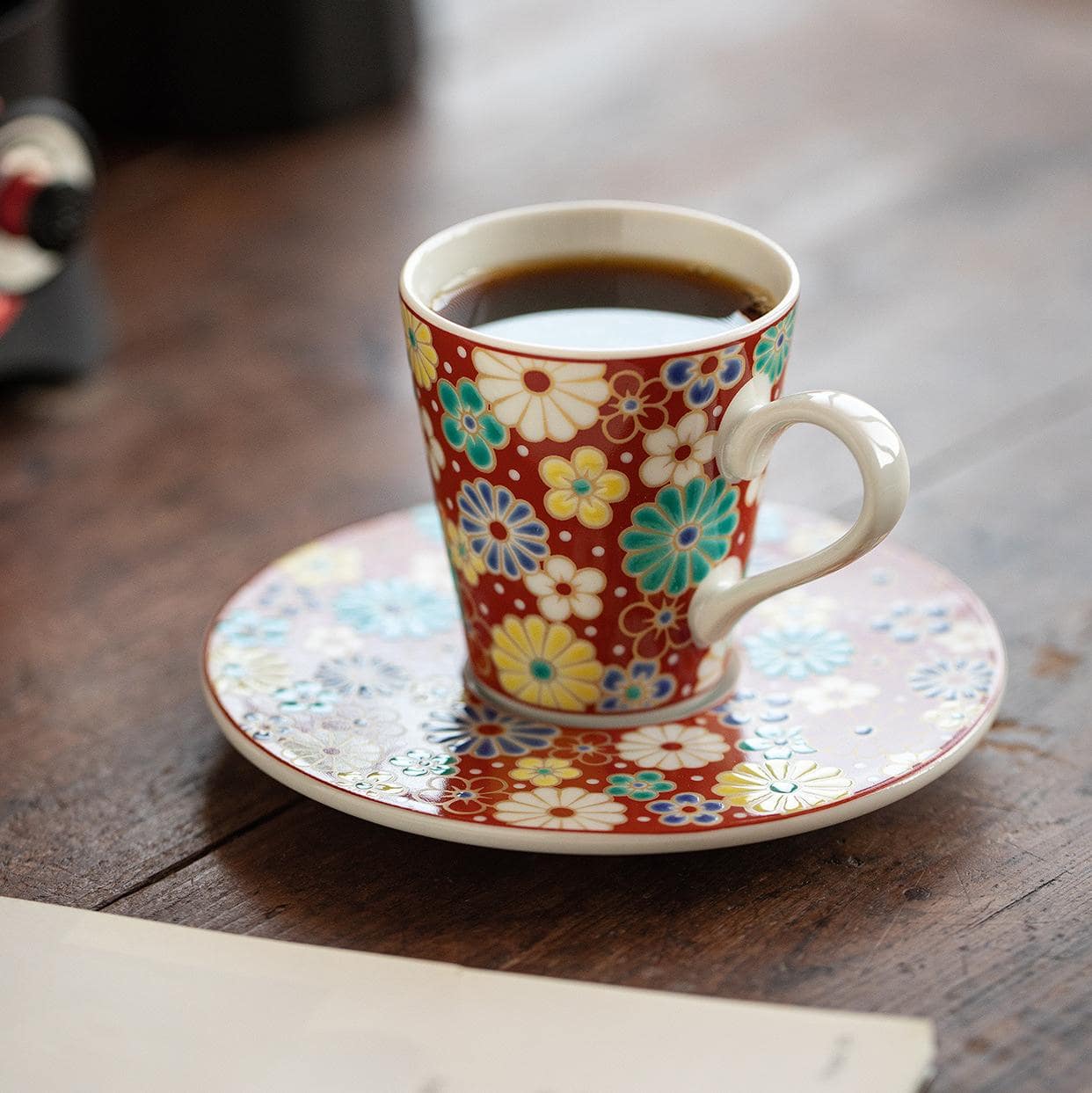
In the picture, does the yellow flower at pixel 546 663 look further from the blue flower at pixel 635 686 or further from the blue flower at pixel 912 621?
the blue flower at pixel 912 621

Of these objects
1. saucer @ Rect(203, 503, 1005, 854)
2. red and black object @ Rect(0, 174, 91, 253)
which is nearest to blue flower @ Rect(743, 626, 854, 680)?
saucer @ Rect(203, 503, 1005, 854)

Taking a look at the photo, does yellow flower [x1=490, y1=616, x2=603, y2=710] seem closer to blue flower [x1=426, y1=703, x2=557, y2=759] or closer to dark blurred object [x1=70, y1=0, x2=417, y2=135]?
blue flower [x1=426, y1=703, x2=557, y2=759]

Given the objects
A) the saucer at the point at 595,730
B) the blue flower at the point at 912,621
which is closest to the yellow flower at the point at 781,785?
the saucer at the point at 595,730

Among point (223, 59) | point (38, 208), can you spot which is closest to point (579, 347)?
point (38, 208)

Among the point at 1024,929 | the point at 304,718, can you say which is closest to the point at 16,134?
the point at 304,718

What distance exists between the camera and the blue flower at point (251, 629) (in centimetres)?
61

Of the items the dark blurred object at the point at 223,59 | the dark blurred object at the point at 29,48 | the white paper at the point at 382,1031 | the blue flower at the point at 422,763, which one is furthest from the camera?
the dark blurred object at the point at 223,59

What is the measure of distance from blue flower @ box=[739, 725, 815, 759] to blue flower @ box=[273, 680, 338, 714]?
16cm

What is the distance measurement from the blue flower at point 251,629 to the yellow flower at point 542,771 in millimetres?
129

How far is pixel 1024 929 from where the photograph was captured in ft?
1.61

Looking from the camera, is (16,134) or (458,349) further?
(16,134)

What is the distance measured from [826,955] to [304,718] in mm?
207

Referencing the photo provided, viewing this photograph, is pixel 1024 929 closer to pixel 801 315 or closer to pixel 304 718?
pixel 304 718

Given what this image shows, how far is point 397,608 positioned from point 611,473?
6.3 inches
